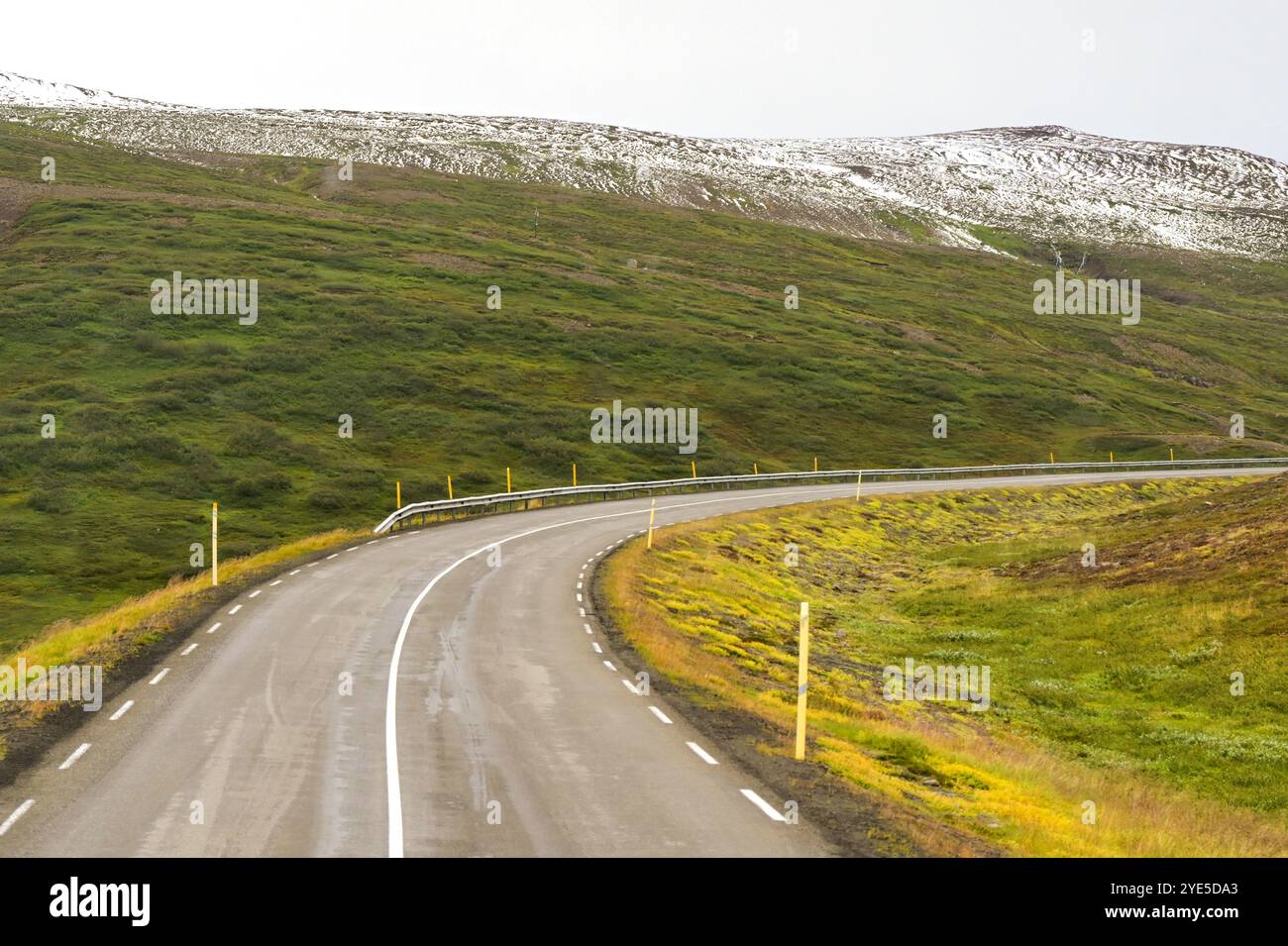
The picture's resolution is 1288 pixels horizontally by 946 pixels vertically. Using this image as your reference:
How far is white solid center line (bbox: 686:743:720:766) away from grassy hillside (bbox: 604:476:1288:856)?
43.0 inches

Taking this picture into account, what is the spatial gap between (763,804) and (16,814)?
26.0ft

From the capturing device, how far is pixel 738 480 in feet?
201

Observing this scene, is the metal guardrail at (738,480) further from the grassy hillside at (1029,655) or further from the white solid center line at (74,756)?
the white solid center line at (74,756)

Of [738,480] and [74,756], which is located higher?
[74,756]

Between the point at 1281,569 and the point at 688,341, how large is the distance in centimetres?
6511

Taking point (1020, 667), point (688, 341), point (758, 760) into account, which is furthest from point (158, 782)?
point (688, 341)

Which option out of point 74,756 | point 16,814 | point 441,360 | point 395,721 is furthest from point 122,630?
point 441,360

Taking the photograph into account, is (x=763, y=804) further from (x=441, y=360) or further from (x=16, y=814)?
(x=441, y=360)

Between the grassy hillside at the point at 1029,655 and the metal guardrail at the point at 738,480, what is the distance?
1017cm

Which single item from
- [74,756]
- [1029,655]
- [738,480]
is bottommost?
[1029,655]

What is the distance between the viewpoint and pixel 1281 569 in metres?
29.4

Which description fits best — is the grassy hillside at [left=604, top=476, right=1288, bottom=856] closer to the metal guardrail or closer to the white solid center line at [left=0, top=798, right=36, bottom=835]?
the white solid center line at [left=0, top=798, right=36, bottom=835]

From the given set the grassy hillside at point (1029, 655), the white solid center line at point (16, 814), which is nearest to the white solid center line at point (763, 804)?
the grassy hillside at point (1029, 655)
